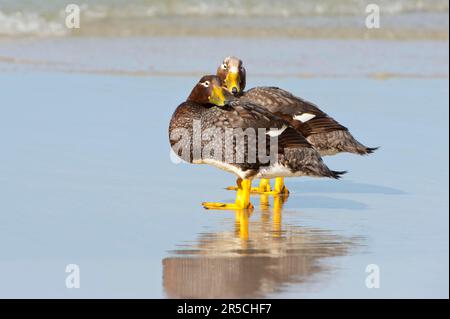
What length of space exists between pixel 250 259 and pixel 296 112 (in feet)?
7.87

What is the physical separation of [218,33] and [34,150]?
9758 millimetres

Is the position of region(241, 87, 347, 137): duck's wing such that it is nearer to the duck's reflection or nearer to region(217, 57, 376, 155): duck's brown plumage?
region(217, 57, 376, 155): duck's brown plumage

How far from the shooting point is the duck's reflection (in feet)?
20.0

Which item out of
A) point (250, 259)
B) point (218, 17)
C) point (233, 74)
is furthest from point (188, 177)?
point (218, 17)

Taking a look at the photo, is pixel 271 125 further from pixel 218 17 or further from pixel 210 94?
pixel 218 17

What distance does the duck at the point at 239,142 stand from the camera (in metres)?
7.86

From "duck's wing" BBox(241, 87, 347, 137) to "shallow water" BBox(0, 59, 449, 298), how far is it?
21.8 inches

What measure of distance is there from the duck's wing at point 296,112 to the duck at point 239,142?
0.62 meters

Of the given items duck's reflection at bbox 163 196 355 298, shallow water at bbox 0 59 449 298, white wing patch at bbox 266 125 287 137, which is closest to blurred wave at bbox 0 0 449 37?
shallow water at bbox 0 59 449 298

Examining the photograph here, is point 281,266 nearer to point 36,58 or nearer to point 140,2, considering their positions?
point 36,58

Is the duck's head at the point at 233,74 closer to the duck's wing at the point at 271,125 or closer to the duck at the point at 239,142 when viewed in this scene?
the duck at the point at 239,142

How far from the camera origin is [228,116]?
26.1ft
